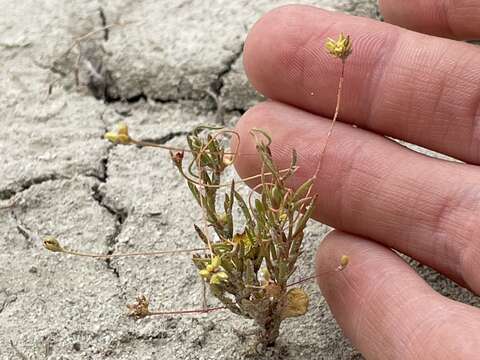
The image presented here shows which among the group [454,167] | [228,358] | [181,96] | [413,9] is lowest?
[228,358]

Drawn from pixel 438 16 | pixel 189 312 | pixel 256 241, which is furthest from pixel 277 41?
pixel 189 312

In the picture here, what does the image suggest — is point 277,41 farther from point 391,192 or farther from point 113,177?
point 113,177

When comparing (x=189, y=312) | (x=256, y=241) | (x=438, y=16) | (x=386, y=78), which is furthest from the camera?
(x=438, y=16)

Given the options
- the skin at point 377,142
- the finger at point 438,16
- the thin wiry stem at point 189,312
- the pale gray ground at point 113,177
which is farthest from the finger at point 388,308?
the finger at point 438,16

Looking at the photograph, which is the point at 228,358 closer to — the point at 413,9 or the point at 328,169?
the point at 328,169

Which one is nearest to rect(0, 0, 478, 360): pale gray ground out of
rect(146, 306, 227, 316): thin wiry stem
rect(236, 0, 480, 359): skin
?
rect(146, 306, 227, 316): thin wiry stem

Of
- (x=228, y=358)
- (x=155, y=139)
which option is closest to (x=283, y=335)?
(x=228, y=358)

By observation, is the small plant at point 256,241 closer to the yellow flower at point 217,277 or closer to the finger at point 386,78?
the yellow flower at point 217,277
